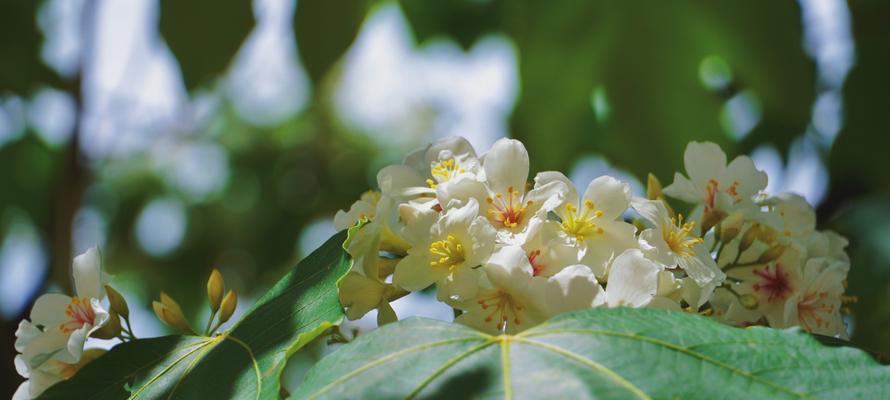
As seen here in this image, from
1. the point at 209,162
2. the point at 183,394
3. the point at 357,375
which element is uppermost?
the point at 357,375

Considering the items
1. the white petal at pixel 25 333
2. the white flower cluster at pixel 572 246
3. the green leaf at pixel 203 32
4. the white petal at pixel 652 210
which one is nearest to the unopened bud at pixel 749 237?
the white flower cluster at pixel 572 246

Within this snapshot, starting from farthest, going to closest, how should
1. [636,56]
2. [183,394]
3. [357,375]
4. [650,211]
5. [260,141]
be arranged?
[260,141] → [636,56] → [650,211] → [183,394] → [357,375]

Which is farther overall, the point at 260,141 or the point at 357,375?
the point at 260,141

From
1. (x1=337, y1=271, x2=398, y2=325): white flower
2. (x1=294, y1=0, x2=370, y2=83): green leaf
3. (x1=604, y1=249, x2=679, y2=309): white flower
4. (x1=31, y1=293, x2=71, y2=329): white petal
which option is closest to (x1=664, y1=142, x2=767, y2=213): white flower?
(x1=604, y1=249, x2=679, y2=309): white flower

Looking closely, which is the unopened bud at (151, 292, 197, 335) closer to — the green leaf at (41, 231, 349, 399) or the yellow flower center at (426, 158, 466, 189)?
the green leaf at (41, 231, 349, 399)

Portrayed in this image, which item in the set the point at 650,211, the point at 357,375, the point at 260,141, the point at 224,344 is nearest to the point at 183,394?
the point at 224,344

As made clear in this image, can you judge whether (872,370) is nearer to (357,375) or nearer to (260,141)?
(357,375)

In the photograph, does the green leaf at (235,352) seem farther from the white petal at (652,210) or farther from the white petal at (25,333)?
the white petal at (652,210)

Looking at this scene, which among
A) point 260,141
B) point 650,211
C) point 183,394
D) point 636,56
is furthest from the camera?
point 260,141
